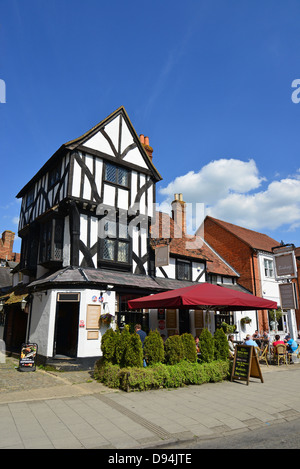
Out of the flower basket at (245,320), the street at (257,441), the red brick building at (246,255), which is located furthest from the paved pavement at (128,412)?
the red brick building at (246,255)

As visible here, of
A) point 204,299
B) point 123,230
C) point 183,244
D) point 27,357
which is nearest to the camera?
point 204,299

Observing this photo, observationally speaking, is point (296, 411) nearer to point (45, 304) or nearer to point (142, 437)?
point (142, 437)

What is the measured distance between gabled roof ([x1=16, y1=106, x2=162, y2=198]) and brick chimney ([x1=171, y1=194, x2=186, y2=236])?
16.4ft

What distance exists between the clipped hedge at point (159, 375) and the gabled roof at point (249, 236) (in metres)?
14.8

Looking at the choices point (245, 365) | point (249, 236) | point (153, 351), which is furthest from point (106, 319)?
point (249, 236)

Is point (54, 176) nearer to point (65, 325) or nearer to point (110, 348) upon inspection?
point (65, 325)

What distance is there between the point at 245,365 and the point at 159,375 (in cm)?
282

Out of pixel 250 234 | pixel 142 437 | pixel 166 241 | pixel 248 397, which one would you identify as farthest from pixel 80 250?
pixel 250 234

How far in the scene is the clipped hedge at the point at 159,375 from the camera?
8.25 metres

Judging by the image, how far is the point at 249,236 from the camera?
2620 centimetres

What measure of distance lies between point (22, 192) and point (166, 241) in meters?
9.76

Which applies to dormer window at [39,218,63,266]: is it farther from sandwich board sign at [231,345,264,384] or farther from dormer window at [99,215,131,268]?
sandwich board sign at [231,345,264,384]

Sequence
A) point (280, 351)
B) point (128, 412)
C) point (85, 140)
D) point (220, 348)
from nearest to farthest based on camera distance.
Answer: point (128, 412), point (220, 348), point (280, 351), point (85, 140)

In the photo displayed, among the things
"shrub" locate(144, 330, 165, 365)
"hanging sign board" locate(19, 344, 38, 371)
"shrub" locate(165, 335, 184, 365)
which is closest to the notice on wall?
"hanging sign board" locate(19, 344, 38, 371)
